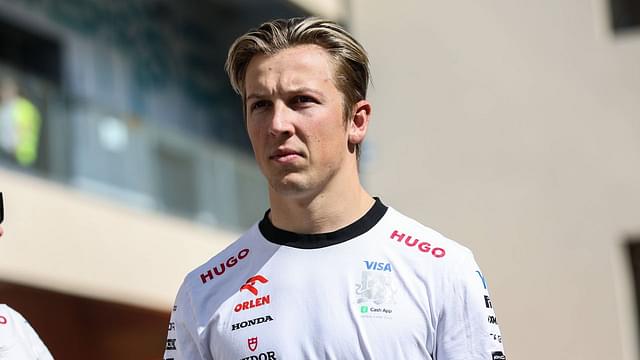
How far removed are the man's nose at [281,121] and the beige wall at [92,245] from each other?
10.2 m

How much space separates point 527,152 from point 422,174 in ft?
4.05

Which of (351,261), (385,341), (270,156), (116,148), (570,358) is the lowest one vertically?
(385,341)

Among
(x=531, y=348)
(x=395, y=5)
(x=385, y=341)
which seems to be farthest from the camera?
(x=395, y=5)

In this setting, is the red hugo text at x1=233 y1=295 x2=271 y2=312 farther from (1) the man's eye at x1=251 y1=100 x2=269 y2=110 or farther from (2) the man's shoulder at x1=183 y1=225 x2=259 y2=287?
(1) the man's eye at x1=251 y1=100 x2=269 y2=110

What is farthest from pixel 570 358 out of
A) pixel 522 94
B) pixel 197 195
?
pixel 197 195

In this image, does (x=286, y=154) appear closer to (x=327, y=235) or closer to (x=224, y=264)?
(x=327, y=235)

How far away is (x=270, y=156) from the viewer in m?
4.47

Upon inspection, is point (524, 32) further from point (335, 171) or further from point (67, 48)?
point (335, 171)

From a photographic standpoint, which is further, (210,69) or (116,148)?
(210,69)

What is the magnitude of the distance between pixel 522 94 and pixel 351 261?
42.3 ft

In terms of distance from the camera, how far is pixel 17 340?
505 cm

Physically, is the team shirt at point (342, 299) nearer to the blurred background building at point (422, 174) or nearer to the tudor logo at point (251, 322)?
the tudor logo at point (251, 322)

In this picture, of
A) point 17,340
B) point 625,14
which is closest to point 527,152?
point 625,14

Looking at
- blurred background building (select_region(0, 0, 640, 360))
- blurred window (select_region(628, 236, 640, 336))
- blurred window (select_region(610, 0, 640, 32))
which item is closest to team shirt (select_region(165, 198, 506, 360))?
blurred background building (select_region(0, 0, 640, 360))
